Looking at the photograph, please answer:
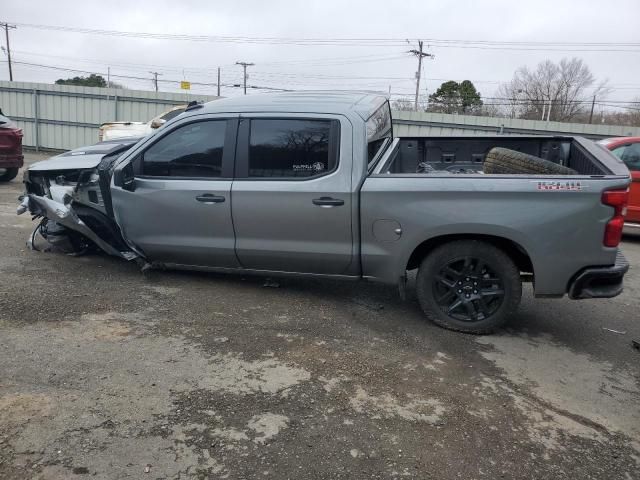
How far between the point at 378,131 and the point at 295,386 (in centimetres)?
258

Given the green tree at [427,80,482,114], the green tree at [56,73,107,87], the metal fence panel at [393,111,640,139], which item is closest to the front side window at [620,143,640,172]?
the metal fence panel at [393,111,640,139]

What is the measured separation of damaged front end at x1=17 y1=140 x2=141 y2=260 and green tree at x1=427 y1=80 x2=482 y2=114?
109ft

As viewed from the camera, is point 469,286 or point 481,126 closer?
point 469,286

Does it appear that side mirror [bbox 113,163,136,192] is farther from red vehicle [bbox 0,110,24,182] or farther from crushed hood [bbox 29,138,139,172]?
red vehicle [bbox 0,110,24,182]

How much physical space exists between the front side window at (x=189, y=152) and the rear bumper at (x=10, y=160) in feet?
23.4

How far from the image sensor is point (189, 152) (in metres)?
4.69

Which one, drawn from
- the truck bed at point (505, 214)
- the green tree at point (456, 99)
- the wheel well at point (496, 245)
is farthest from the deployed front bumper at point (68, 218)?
the green tree at point (456, 99)

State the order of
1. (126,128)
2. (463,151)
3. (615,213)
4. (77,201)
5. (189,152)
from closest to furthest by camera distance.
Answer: (615,213) → (189,152) → (77,201) → (463,151) → (126,128)

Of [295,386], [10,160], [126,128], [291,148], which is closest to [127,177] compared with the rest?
[291,148]

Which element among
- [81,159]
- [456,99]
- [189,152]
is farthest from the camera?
[456,99]

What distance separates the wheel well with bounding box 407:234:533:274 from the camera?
13.3 feet

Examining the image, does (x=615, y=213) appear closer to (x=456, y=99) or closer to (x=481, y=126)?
(x=481, y=126)

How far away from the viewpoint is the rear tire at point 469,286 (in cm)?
406

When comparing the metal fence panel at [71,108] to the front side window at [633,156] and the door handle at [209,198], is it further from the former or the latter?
the door handle at [209,198]
